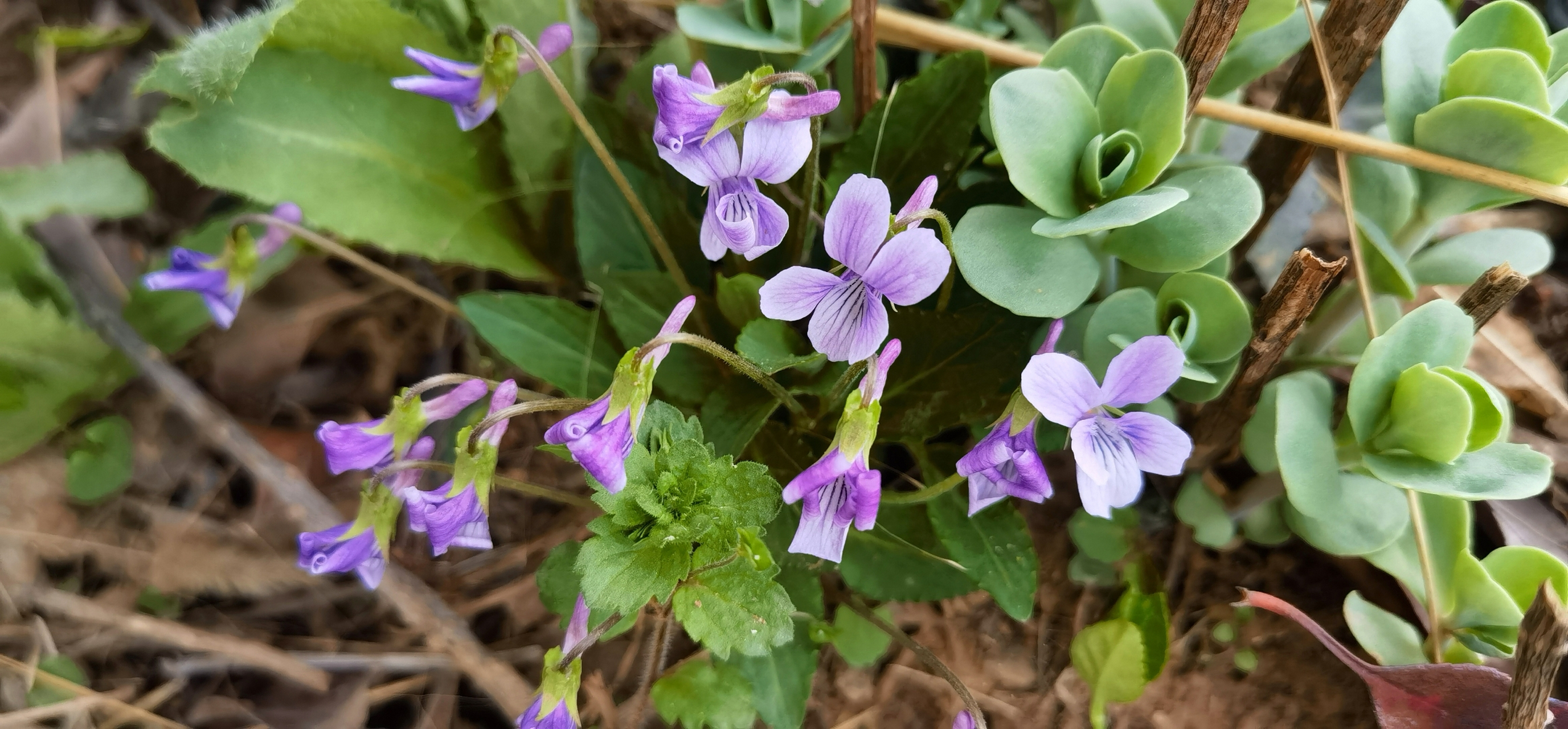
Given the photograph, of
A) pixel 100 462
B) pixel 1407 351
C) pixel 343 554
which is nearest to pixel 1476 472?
pixel 1407 351

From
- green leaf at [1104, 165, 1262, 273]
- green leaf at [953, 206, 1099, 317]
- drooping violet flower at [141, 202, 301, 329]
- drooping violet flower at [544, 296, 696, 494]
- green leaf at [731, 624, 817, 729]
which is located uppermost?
green leaf at [1104, 165, 1262, 273]

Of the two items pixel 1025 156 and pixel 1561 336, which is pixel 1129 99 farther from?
pixel 1561 336

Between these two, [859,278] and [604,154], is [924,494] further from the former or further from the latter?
[604,154]

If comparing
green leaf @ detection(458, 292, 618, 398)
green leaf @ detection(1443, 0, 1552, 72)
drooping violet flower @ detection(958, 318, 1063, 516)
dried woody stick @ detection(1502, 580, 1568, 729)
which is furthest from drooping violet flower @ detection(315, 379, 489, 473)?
green leaf @ detection(1443, 0, 1552, 72)

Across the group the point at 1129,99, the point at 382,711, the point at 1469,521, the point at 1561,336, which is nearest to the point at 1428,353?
the point at 1469,521

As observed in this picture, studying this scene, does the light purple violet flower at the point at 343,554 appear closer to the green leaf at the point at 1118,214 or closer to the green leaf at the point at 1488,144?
the green leaf at the point at 1118,214

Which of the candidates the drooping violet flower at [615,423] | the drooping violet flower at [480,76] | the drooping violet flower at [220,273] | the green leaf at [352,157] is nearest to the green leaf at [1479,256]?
the drooping violet flower at [615,423]

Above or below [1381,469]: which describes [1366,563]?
below

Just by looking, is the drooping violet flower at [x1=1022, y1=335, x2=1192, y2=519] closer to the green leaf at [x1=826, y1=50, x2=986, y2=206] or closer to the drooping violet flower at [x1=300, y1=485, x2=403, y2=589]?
the green leaf at [x1=826, y1=50, x2=986, y2=206]
